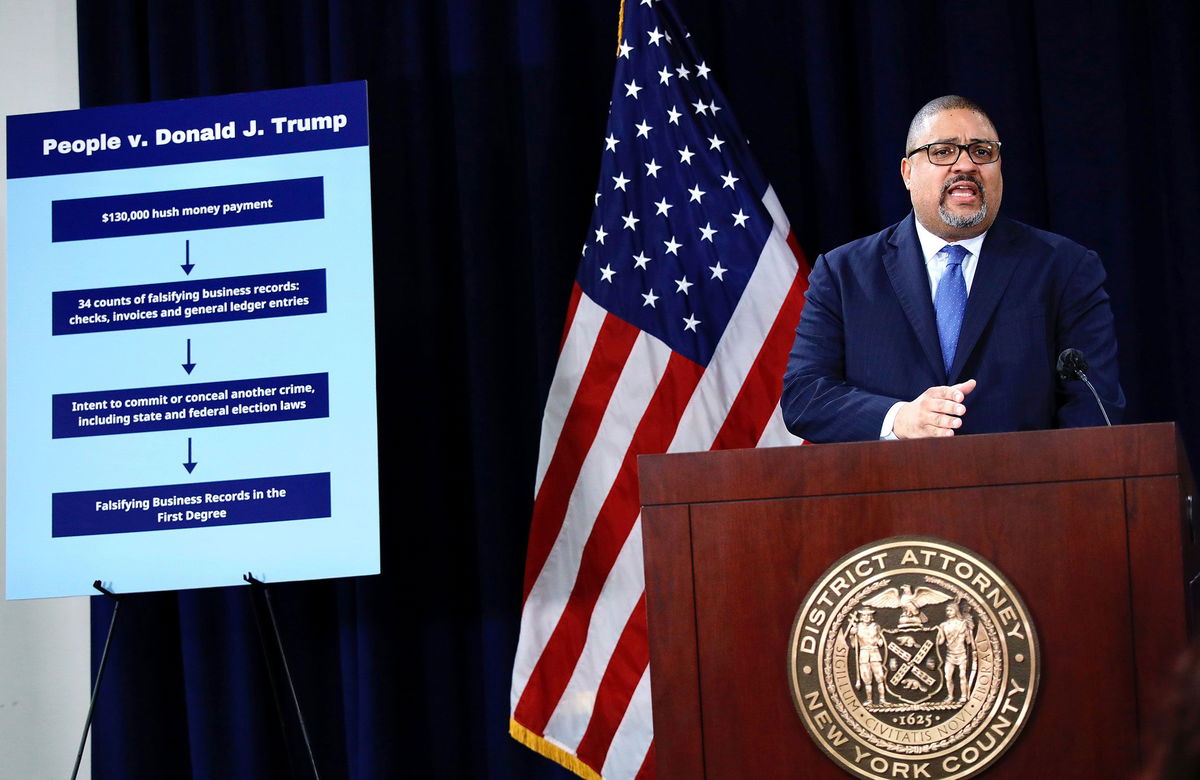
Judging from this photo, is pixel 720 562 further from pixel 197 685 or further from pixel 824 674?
pixel 197 685

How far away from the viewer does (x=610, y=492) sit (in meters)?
3.69

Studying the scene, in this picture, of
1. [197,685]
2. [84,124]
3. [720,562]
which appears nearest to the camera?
[720,562]

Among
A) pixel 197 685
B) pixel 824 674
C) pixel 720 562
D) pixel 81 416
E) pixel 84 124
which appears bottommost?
pixel 197 685

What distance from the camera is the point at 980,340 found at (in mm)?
2586

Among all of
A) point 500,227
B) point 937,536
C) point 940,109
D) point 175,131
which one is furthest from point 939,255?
point 175,131

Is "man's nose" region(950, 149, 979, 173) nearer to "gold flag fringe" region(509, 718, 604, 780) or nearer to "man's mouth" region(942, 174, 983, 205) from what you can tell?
"man's mouth" region(942, 174, 983, 205)

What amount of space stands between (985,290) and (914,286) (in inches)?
5.4

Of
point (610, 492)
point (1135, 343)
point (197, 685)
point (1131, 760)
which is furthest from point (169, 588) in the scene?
point (1135, 343)

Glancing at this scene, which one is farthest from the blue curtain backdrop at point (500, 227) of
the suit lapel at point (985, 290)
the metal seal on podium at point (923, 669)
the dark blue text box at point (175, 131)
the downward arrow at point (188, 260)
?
the metal seal on podium at point (923, 669)

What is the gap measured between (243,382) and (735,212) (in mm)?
1440

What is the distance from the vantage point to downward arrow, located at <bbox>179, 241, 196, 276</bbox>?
354 centimetres

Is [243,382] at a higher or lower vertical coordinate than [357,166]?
lower

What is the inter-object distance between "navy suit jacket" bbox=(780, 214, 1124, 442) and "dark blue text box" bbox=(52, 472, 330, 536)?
135 cm

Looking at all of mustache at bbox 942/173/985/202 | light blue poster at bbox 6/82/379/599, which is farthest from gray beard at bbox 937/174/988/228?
light blue poster at bbox 6/82/379/599
